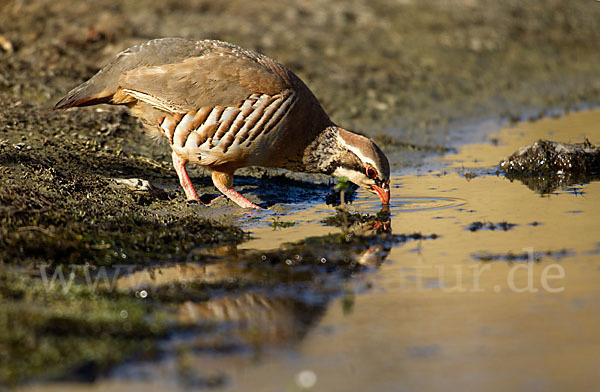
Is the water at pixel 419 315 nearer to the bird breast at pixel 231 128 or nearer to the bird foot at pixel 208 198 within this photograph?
the bird breast at pixel 231 128

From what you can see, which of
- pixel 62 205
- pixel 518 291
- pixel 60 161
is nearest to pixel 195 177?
pixel 60 161

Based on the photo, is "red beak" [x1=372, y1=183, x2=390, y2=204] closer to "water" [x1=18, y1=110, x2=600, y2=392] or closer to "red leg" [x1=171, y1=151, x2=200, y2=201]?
"water" [x1=18, y1=110, x2=600, y2=392]

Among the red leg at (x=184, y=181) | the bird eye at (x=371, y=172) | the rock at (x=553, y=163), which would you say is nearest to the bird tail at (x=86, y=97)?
the red leg at (x=184, y=181)

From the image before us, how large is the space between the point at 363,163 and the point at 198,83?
1.77 metres

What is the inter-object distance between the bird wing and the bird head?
2.96ft

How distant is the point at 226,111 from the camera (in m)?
7.22

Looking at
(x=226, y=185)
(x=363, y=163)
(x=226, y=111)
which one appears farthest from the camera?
(x=226, y=185)

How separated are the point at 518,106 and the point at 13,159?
8401mm

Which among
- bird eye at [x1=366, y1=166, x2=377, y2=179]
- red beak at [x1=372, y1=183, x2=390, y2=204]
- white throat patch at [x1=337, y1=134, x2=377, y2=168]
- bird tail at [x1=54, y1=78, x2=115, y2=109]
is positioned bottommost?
red beak at [x1=372, y1=183, x2=390, y2=204]

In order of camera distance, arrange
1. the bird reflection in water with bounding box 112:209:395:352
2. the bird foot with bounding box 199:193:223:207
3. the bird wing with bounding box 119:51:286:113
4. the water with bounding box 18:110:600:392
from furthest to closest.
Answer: the bird foot with bounding box 199:193:223:207 < the bird wing with bounding box 119:51:286:113 < the bird reflection in water with bounding box 112:209:395:352 < the water with bounding box 18:110:600:392

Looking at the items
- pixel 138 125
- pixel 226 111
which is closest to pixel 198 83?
pixel 226 111

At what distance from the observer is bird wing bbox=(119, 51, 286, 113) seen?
722 centimetres

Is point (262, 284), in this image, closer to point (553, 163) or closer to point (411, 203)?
point (411, 203)

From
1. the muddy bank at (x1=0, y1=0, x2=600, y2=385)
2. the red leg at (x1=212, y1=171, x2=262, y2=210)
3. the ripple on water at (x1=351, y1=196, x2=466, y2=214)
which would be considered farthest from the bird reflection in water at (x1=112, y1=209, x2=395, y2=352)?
the red leg at (x1=212, y1=171, x2=262, y2=210)
